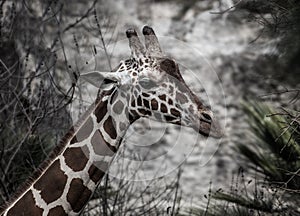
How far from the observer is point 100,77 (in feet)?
9.49

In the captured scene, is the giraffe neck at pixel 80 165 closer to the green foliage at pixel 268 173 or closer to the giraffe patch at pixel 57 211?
the giraffe patch at pixel 57 211

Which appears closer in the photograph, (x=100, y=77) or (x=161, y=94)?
(x=100, y=77)

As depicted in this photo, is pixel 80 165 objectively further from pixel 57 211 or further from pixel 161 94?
pixel 161 94

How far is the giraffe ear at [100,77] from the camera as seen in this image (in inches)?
113

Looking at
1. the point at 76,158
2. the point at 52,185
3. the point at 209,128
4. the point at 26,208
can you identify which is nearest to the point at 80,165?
the point at 76,158

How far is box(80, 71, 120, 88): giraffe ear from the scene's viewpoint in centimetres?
288

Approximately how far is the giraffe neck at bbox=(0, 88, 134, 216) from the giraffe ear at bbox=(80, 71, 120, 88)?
0.35 feet

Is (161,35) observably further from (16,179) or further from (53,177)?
(53,177)

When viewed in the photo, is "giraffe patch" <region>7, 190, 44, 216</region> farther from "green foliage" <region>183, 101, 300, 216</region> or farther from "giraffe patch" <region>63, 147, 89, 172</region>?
"green foliage" <region>183, 101, 300, 216</region>

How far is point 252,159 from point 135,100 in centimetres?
174

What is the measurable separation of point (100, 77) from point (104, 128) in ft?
0.85

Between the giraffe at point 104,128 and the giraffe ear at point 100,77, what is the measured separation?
52mm

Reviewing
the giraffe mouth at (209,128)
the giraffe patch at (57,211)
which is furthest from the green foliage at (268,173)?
the giraffe patch at (57,211)

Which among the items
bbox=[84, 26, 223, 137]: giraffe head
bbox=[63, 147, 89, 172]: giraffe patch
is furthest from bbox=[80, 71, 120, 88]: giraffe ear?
bbox=[63, 147, 89, 172]: giraffe patch
